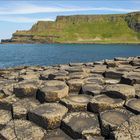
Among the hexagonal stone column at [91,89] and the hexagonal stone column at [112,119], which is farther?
the hexagonal stone column at [91,89]

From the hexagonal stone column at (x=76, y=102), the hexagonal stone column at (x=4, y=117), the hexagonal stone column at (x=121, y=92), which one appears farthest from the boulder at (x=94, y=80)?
the hexagonal stone column at (x=4, y=117)

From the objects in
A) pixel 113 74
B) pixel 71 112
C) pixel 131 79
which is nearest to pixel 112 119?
pixel 71 112

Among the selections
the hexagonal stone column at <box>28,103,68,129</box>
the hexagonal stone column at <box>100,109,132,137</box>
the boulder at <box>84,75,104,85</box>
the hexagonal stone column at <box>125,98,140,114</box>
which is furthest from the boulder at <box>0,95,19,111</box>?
the hexagonal stone column at <box>125,98,140,114</box>

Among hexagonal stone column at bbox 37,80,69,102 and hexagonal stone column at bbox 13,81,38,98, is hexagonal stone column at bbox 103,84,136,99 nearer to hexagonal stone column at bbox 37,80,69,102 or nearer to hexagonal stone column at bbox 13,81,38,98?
hexagonal stone column at bbox 37,80,69,102

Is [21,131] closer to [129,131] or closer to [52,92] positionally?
[52,92]

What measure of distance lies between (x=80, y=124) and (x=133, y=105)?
1484 mm

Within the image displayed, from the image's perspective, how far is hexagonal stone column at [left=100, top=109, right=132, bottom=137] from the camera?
639cm

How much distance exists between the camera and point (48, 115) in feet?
22.6

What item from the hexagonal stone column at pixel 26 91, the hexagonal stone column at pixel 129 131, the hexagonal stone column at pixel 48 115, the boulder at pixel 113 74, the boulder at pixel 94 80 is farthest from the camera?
the boulder at pixel 113 74

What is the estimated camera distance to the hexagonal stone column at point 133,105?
704cm

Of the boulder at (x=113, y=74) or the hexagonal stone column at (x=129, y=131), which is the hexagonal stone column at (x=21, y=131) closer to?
the hexagonal stone column at (x=129, y=131)

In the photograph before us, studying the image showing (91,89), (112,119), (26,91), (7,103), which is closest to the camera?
(112,119)

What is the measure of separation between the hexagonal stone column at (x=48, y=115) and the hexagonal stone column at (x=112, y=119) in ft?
3.30

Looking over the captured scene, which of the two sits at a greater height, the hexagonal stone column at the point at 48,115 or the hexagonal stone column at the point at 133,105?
the hexagonal stone column at the point at 133,105
